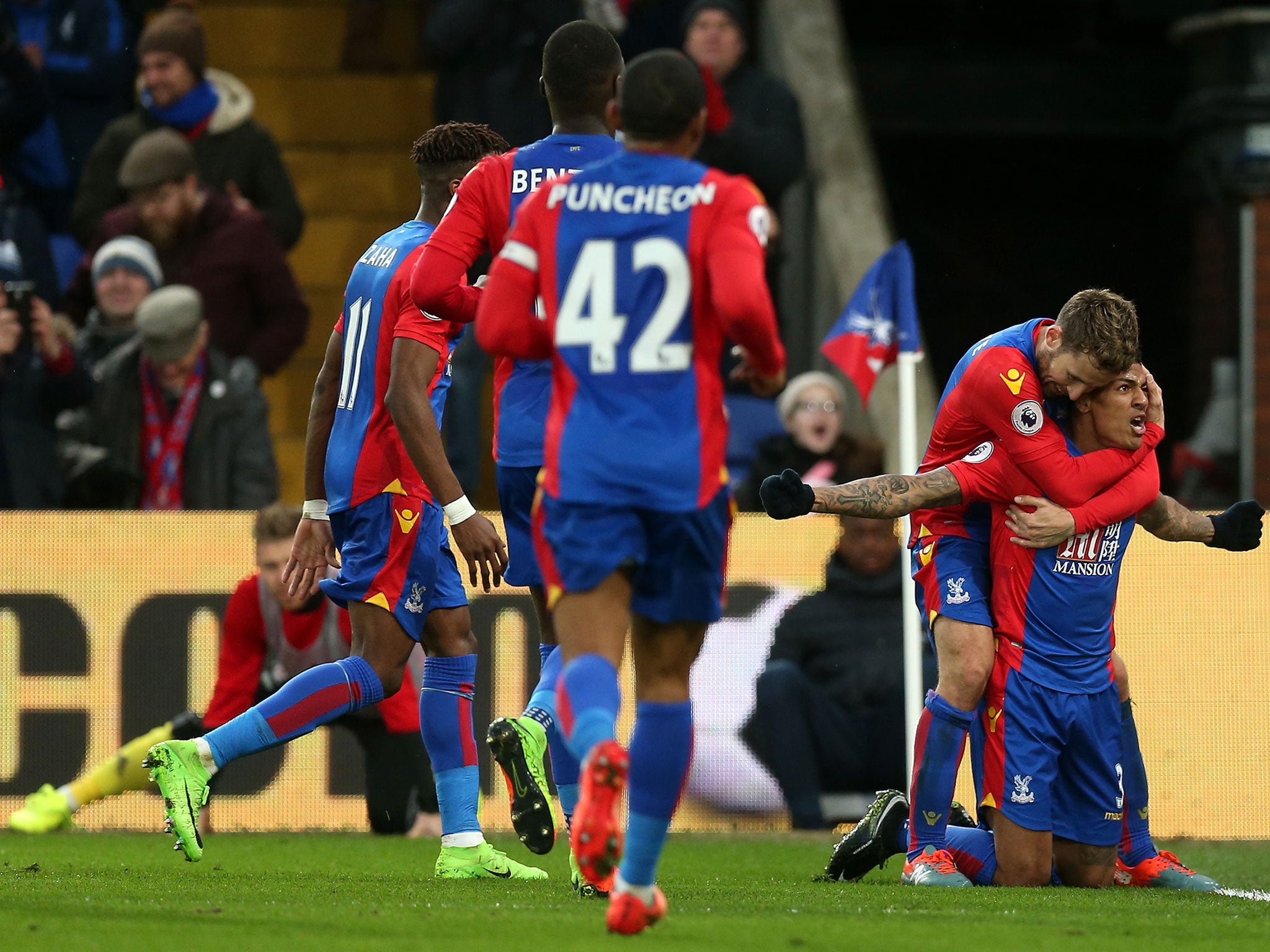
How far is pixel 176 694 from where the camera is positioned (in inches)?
358

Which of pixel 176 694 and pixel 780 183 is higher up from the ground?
pixel 780 183

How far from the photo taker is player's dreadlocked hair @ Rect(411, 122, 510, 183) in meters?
6.49

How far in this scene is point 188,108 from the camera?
1116cm

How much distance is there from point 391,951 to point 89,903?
133 cm

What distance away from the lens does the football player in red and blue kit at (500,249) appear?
587 centimetres

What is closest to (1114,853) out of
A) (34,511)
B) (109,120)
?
(34,511)

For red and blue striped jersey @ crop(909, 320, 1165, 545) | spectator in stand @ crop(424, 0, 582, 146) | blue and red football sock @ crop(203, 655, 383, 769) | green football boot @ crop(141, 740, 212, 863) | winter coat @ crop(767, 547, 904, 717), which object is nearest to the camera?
green football boot @ crop(141, 740, 212, 863)

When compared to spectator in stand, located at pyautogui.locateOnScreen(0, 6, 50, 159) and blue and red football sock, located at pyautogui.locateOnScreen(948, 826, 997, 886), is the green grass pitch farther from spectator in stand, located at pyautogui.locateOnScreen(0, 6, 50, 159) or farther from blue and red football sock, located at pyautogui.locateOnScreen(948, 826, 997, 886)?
spectator in stand, located at pyautogui.locateOnScreen(0, 6, 50, 159)

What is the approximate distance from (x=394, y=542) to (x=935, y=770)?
5.95 ft

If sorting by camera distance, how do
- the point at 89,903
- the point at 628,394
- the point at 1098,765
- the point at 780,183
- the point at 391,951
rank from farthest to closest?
the point at 780,183 → the point at 1098,765 → the point at 89,903 → the point at 628,394 → the point at 391,951

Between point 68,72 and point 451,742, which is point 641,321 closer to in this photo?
point 451,742

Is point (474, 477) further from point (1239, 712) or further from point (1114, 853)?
point (1114, 853)

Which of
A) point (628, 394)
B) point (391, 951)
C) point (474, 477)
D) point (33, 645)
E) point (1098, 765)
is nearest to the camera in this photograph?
point (391, 951)

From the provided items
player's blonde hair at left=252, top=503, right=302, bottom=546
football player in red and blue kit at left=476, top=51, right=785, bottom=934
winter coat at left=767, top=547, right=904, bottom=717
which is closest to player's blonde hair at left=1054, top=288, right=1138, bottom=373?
football player in red and blue kit at left=476, top=51, right=785, bottom=934
